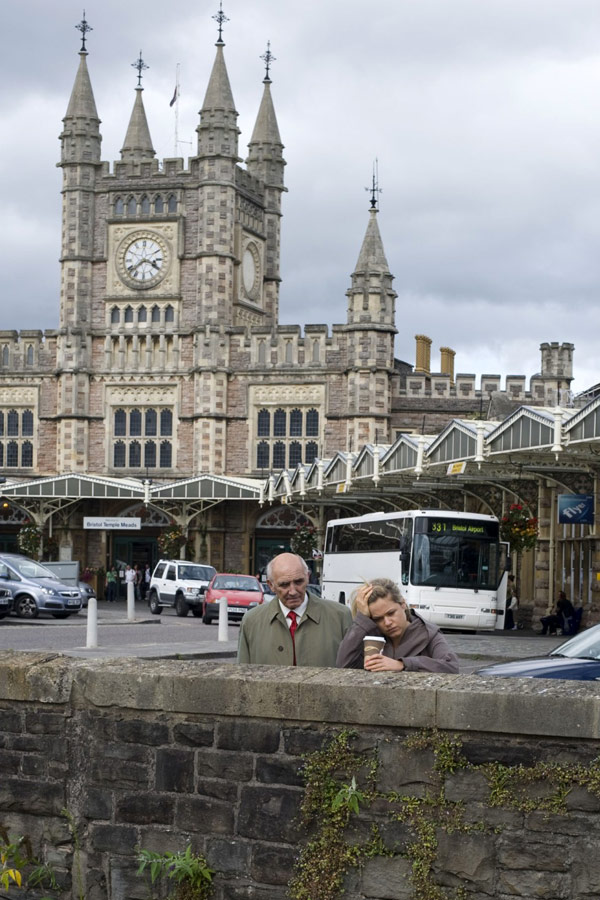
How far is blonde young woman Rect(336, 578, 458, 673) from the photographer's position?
23.5ft

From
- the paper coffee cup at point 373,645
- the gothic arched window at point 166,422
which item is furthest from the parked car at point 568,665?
the gothic arched window at point 166,422

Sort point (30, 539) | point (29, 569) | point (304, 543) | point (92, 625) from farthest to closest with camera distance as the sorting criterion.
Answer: point (30, 539), point (304, 543), point (29, 569), point (92, 625)

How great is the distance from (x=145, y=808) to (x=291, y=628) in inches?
47.4

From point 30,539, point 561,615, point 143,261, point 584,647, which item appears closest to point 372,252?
point 143,261

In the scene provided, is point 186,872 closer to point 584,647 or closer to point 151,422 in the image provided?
point 584,647

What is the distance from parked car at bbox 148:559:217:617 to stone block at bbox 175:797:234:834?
3609 centimetres

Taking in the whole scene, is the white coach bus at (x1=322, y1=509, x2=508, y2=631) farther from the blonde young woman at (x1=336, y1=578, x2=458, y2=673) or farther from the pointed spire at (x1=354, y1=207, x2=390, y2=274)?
the pointed spire at (x1=354, y1=207, x2=390, y2=274)

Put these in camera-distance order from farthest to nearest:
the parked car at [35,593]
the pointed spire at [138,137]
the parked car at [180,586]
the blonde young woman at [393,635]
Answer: the pointed spire at [138,137], the parked car at [180,586], the parked car at [35,593], the blonde young woman at [393,635]

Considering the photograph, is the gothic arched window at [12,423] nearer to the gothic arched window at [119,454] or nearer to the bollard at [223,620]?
the gothic arched window at [119,454]

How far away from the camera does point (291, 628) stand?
25.3ft

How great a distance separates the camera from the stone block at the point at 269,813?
6.83m

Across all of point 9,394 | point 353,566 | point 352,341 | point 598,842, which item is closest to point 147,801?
point 598,842

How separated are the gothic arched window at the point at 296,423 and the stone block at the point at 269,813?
181 feet

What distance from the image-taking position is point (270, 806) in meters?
6.88
